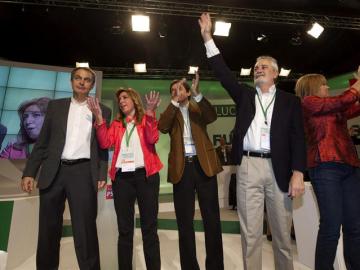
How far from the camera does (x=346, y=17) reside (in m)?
6.02

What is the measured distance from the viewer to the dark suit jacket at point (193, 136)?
2.43 meters

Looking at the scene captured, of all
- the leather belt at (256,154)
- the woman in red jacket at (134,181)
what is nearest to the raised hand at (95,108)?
the woman in red jacket at (134,181)

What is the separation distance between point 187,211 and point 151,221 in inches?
11.4

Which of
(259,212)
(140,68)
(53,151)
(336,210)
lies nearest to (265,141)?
(259,212)

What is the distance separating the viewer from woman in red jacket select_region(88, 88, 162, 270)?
2.37m

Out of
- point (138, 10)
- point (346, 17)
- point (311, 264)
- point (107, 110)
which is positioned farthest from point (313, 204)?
point (346, 17)

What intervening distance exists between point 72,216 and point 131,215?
1.43 ft

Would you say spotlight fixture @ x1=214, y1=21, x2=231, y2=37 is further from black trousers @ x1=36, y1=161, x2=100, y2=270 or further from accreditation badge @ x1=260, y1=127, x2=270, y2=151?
black trousers @ x1=36, y1=161, x2=100, y2=270

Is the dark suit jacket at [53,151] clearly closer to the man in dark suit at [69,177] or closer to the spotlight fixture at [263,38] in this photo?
the man in dark suit at [69,177]

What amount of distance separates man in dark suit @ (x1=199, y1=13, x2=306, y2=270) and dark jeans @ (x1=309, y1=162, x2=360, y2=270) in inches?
9.6

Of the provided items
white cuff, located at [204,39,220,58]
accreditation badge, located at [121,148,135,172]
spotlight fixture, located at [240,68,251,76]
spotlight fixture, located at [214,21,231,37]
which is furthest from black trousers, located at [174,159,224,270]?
spotlight fixture, located at [240,68,251,76]

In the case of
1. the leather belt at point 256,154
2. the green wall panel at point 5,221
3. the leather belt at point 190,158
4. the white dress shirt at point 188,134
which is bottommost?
the green wall panel at point 5,221

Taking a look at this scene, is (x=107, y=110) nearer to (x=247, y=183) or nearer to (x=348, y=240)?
(x=247, y=183)

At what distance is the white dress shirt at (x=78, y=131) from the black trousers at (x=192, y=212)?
774mm
